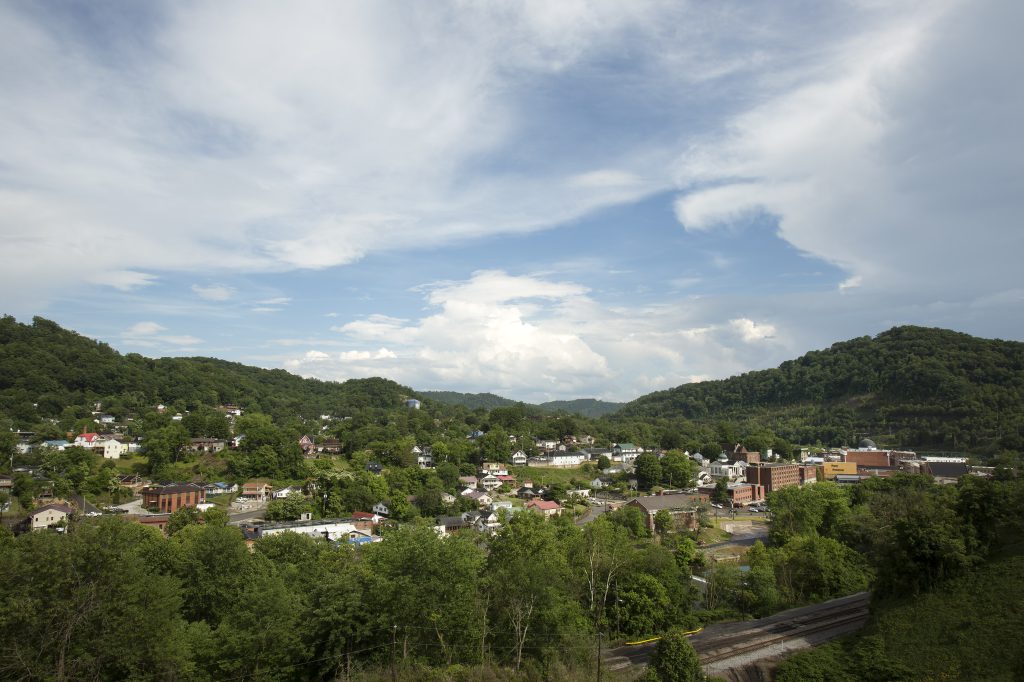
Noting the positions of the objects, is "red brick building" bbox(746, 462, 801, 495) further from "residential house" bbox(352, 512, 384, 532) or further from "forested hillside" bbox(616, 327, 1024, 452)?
"residential house" bbox(352, 512, 384, 532)

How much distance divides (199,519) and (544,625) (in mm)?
30818

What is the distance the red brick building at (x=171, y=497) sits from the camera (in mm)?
43188

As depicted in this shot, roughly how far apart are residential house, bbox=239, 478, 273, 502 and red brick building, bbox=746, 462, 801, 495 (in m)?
53.3

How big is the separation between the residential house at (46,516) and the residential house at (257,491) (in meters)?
13.1

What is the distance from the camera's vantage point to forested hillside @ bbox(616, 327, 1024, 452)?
88.3 meters

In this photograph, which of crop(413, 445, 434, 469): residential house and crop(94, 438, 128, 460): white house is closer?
crop(94, 438, 128, 460): white house

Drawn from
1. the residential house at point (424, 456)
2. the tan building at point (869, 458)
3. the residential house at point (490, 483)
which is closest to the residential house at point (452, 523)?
the residential house at point (490, 483)

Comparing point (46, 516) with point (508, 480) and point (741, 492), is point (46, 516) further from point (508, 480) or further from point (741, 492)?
point (741, 492)

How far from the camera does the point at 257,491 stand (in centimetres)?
4909

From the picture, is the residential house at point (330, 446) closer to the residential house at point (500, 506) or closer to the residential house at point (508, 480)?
the residential house at point (508, 480)

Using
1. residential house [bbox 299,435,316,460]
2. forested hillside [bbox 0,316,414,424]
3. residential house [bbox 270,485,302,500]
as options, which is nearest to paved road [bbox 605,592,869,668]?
residential house [bbox 270,485,302,500]

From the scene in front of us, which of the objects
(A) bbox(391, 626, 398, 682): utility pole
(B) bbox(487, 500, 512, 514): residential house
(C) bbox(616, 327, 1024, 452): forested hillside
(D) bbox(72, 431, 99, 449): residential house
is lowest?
(B) bbox(487, 500, 512, 514): residential house

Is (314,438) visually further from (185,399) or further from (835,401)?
(835,401)

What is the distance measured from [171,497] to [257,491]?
274 inches
